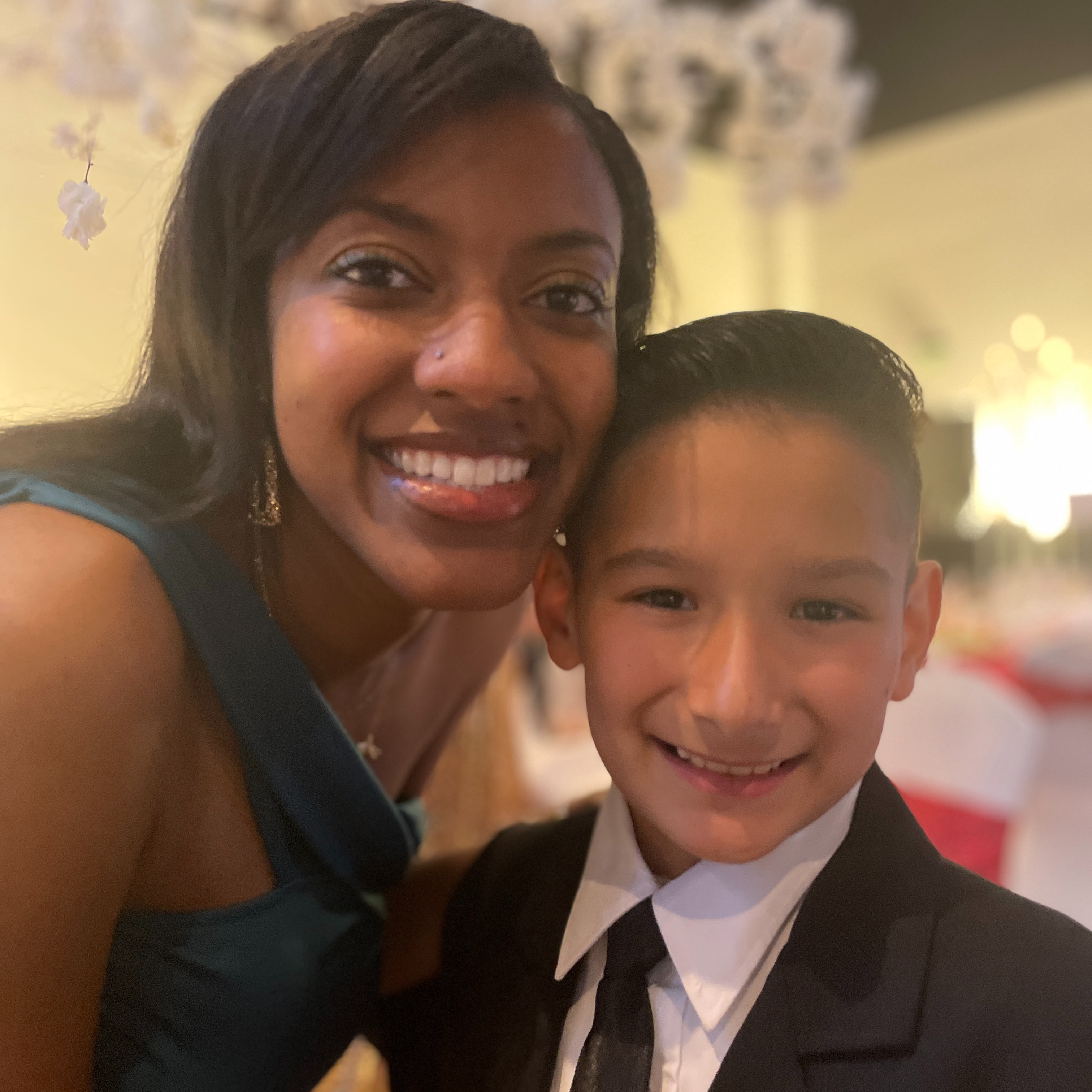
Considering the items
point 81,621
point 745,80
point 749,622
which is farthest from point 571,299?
point 745,80

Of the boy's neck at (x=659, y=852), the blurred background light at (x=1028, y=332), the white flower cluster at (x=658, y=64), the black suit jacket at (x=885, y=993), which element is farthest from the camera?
the blurred background light at (x=1028, y=332)

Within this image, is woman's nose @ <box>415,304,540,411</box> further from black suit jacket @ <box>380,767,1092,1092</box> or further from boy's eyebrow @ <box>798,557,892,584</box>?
black suit jacket @ <box>380,767,1092,1092</box>

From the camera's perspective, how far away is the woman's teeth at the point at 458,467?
57 cm

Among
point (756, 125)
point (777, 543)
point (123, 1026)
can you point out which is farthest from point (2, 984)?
point (756, 125)

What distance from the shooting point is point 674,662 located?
50cm

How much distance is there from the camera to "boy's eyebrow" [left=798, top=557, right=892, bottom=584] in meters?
0.48

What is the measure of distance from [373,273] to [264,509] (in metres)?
0.21

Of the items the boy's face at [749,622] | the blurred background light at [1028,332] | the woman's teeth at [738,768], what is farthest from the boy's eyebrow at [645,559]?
the blurred background light at [1028,332]

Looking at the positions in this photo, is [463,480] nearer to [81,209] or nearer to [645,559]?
[645,559]

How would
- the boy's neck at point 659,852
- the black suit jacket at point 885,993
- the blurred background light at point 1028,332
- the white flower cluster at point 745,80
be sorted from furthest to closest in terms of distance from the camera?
the white flower cluster at point 745,80, the blurred background light at point 1028,332, the boy's neck at point 659,852, the black suit jacket at point 885,993

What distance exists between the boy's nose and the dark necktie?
15 centimetres

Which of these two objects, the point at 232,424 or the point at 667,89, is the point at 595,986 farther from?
the point at 667,89

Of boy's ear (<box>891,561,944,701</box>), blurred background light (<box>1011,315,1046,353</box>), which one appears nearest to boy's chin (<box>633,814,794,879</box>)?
boy's ear (<box>891,561,944,701</box>)

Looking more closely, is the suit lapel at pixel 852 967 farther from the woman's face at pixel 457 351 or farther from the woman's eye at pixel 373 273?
the woman's eye at pixel 373 273
